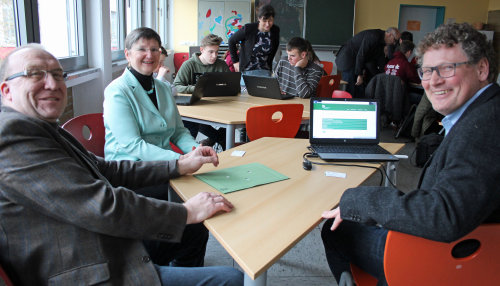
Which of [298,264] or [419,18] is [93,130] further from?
[419,18]

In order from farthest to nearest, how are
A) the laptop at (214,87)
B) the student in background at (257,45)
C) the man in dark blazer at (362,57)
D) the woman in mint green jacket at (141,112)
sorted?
the man in dark blazer at (362,57), the student in background at (257,45), the laptop at (214,87), the woman in mint green jacket at (141,112)

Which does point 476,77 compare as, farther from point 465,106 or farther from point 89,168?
point 89,168

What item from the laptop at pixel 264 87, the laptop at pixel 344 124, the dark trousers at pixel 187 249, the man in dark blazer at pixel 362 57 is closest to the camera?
the dark trousers at pixel 187 249

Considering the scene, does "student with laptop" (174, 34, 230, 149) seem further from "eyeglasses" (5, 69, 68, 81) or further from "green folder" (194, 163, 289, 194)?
"eyeglasses" (5, 69, 68, 81)

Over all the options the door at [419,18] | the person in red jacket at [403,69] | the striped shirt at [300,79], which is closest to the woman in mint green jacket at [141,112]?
the striped shirt at [300,79]

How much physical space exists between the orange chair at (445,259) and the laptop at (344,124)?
1.00m

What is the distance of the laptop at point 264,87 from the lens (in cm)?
330

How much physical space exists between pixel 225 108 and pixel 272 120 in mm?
487

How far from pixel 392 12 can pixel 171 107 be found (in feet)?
26.6

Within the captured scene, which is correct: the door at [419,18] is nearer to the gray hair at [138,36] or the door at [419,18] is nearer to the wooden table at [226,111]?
the wooden table at [226,111]

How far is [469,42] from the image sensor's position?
1196mm

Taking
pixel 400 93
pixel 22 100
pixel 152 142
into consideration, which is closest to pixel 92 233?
pixel 22 100

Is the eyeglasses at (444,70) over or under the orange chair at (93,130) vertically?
over

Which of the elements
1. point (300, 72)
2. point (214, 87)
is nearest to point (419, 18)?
point (300, 72)
